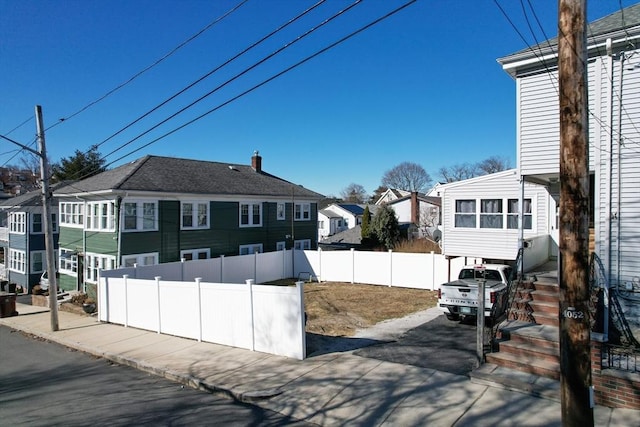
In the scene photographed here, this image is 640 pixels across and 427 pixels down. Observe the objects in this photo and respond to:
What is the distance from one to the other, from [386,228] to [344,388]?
30.0 m

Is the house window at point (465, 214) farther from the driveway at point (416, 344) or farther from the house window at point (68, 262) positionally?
the house window at point (68, 262)

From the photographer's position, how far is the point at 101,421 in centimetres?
708

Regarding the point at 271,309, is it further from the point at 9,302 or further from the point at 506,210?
the point at 9,302

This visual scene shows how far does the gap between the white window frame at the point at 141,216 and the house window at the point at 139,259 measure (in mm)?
1293

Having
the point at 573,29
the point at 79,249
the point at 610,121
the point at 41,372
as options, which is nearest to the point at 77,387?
the point at 41,372

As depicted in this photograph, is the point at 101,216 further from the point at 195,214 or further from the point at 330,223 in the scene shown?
the point at 330,223

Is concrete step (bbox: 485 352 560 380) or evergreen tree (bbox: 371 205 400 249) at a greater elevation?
evergreen tree (bbox: 371 205 400 249)

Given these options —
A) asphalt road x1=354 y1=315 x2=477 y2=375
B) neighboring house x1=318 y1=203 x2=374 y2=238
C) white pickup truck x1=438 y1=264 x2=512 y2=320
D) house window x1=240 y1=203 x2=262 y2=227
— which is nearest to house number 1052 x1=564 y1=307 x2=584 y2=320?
asphalt road x1=354 y1=315 x2=477 y2=375

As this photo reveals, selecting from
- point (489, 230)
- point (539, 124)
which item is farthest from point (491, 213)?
point (539, 124)

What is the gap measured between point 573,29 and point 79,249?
26.1 meters

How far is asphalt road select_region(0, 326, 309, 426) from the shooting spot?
7.11 metres

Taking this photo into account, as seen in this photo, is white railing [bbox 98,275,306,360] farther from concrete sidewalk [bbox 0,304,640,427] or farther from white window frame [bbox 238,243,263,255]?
white window frame [bbox 238,243,263,255]

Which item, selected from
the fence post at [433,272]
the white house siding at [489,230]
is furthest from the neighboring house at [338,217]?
the white house siding at [489,230]

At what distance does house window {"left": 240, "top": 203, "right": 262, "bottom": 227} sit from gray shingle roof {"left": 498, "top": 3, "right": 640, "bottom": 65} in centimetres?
1918
